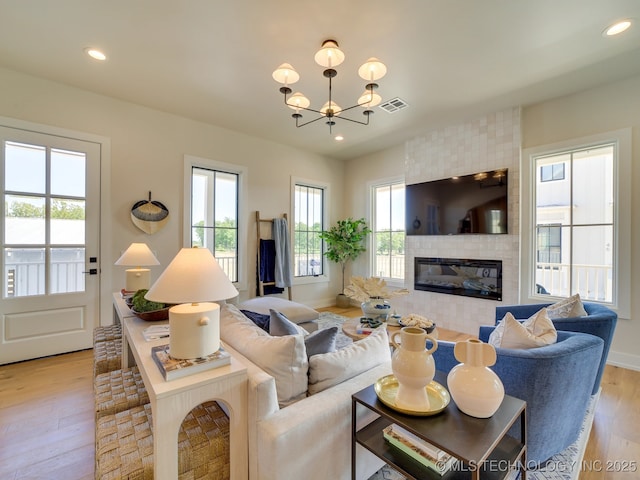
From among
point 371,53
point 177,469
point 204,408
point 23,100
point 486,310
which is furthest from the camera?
point 486,310

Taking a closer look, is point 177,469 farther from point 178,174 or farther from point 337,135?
point 337,135

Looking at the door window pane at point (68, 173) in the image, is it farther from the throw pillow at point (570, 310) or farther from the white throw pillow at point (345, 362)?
the throw pillow at point (570, 310)

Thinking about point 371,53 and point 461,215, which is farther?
point 461,215

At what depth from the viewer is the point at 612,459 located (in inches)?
64.7

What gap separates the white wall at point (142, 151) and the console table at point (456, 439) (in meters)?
3.34

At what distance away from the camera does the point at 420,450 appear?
45.3 inches

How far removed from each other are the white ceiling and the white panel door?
807 mm

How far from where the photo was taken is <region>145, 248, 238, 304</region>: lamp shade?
3.65 feet

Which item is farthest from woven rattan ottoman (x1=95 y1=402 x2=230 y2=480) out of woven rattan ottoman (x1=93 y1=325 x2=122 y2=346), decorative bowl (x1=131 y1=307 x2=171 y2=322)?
woven rattan ottoman (x1=93 y1=325 x2=122 y2=346)

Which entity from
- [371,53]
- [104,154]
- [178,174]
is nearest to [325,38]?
[371,53]

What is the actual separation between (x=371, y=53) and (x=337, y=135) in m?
1.94

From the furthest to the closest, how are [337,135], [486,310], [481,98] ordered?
[337,135] → [486,310] → [481,98]

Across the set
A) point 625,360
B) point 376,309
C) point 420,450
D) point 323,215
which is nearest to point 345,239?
point 323,215

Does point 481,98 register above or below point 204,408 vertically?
above
